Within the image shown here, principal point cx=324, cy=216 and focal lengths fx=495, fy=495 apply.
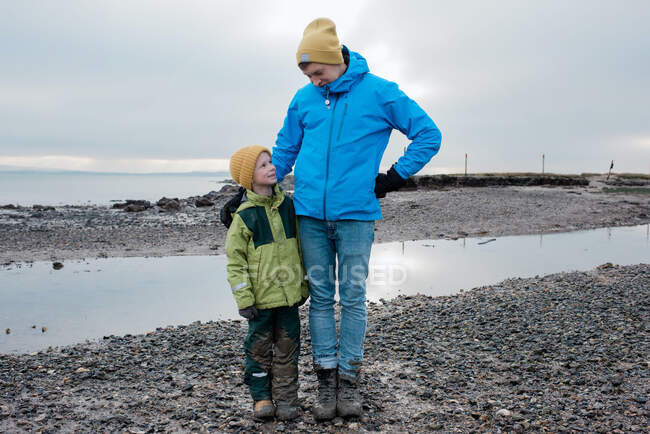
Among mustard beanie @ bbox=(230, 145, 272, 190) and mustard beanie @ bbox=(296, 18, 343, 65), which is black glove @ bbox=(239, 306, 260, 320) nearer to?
mustard beanie @ bbox=(230, 145, 272, 190)

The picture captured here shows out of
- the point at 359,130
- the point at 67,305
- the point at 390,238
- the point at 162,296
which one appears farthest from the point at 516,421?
the point at 390,238

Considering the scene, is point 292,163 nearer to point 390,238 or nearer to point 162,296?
point 162,296

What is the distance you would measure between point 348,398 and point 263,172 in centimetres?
173

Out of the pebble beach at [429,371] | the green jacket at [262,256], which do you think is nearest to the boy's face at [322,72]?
the green jacket at [262,256]

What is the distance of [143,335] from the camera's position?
220 inches

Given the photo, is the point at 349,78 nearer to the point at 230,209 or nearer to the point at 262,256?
the point at 230,209

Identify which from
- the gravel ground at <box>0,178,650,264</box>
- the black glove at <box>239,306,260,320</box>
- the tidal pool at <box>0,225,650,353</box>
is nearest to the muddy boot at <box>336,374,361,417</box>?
the black glove at <box>239,306,260,320</box>

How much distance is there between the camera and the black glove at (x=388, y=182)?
3398mm

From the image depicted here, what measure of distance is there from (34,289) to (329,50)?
7069 millimetres

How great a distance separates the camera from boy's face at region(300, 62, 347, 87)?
3338 mm

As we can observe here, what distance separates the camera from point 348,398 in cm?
357

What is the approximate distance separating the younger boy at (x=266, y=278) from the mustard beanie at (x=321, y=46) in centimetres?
71

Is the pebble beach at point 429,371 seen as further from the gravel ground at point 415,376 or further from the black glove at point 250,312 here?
the black glove at point 250,312

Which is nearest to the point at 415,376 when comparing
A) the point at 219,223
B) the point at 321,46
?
the point at 321,46
